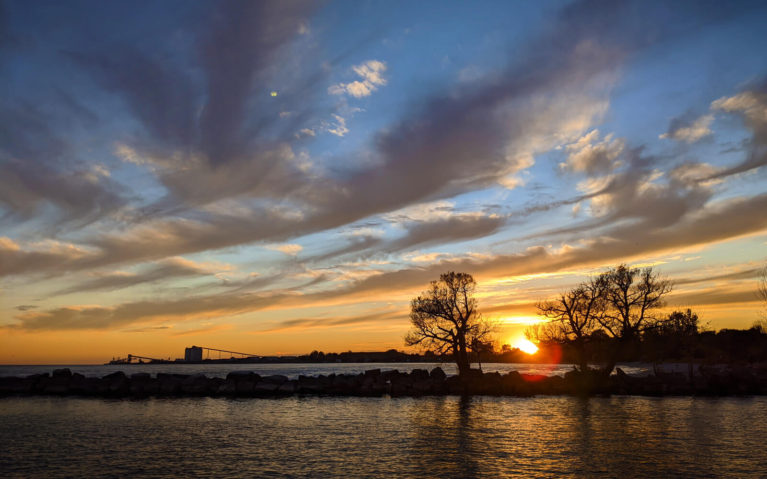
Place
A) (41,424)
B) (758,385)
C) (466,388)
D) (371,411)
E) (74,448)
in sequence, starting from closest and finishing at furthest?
(74,448) → (41,424) → (371,411) → (758,385) → (466,388)

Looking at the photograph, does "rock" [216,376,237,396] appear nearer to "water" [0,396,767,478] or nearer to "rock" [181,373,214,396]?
"rock" [181,373,214,396]

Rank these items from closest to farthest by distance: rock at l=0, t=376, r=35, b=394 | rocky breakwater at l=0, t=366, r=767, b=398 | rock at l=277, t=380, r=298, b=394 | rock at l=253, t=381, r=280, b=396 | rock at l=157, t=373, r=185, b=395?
rocky breakwater at l=0, t=366, r=767, b=398
rock at l=253, t=381, r=280, b=396
rock at l=277, t=380, r=298, b=394
rock at l=0, t=376, r=35, b=394
rock at l=157, t=373, r=185, b=395

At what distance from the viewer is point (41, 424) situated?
34.8 meters

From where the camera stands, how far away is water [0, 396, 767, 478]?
68.5 ft

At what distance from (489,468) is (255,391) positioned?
45.1 m

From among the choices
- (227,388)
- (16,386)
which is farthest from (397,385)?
(16,386)

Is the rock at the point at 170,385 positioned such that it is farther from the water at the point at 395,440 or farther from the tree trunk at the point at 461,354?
the tree trunk at the point at 461,354

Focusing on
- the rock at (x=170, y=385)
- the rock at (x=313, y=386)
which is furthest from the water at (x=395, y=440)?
the rock at (x=170, y=385)

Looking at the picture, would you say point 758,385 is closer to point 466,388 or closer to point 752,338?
point 466,388

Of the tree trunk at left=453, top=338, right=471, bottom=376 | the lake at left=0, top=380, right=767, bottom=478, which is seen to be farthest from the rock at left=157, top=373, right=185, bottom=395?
the tree trunk at left=453, top=338, right=471, bottom=376

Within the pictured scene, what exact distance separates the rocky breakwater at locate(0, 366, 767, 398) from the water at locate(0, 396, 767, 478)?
898cm

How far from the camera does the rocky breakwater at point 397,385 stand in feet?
178

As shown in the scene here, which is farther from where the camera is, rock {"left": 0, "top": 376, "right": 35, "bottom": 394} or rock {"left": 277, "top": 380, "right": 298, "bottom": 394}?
rock {"left": 0, "top": 376, "right": 35, "bottom": 394}

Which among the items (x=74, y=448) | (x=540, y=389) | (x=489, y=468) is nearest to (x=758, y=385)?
(x=540, y=389)
